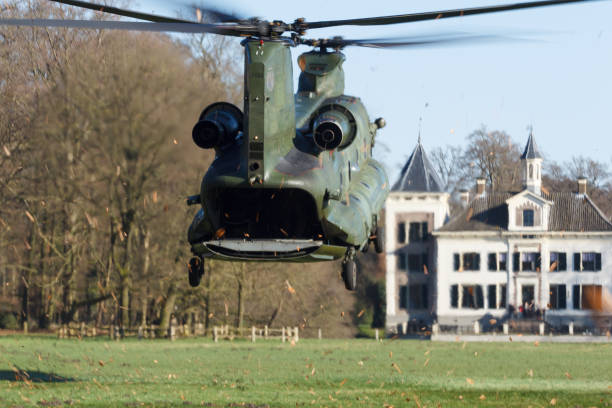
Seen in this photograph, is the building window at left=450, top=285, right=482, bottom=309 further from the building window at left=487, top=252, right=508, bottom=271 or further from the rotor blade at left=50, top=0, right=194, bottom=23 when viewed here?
the rotor blade at left=50, top=0, right=194, bottom=23

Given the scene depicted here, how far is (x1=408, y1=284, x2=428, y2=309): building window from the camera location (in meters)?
78.3

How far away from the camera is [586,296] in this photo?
242 ft

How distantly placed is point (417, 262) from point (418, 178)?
6980 millimetres

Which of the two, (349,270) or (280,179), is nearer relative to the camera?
(280,179)

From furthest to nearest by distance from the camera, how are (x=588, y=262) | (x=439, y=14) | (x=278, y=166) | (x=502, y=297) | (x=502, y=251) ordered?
1. (x=502, y=251)
2. (x=502, y=297)
3. (x=588, y=262)
4. (x=278, y=166)
5. (x=439, y=14)

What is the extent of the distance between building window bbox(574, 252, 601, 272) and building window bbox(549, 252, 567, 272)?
0.86m

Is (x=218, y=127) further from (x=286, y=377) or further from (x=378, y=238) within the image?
(x=286, y=377)

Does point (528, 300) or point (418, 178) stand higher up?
point (418, 178)

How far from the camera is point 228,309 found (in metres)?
65.3

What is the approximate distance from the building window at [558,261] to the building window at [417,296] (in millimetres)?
10002

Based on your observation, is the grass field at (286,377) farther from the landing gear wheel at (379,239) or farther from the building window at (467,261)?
the building window at (467,261)

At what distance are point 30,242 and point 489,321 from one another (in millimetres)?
34257

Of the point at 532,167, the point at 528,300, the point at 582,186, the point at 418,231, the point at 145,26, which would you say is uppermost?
the point at 532,167

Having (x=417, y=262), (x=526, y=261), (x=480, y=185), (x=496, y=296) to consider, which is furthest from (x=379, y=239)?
(x=417, y=262)
